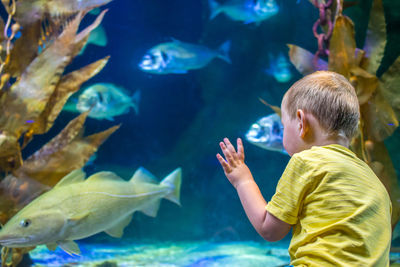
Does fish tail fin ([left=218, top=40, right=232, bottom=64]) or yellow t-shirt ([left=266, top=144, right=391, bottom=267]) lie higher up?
yellow t-shirt ([left=266, top=144, right=391, bottom=267])

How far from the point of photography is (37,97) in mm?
2293

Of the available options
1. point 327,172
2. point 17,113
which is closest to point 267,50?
point 17,113

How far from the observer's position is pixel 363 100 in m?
2.32

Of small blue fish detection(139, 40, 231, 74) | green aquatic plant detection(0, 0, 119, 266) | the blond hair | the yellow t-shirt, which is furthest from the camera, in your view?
small blue fish detection(139, 40, 231, 74)

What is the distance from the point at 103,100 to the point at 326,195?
4.20 metres

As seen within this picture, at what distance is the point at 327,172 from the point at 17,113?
82.7 inches

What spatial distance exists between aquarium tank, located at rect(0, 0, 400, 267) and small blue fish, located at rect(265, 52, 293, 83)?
0.8 inches

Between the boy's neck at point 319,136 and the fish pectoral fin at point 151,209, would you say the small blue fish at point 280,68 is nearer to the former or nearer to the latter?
the fish pectoral fin at point 151,209

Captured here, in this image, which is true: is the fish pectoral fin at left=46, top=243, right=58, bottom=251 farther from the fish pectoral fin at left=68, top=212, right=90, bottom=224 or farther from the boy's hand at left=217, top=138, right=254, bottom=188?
the boy's hand at left=217, top=138, right=254, bottom=188

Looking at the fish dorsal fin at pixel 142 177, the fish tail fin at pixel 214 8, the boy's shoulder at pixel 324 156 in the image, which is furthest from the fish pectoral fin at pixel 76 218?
the fish tail fin at pixel 214 8

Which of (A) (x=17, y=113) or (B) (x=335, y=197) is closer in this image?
(B) (x=335, y=197)

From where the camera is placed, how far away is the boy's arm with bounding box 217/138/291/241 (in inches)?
46.8

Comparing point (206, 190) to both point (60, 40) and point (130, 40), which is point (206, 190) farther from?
point (60, 40)

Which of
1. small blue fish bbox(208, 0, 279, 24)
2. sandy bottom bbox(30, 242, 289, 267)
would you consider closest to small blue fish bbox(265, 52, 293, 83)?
small blue fish bbox(208, 0, 279, 24)
